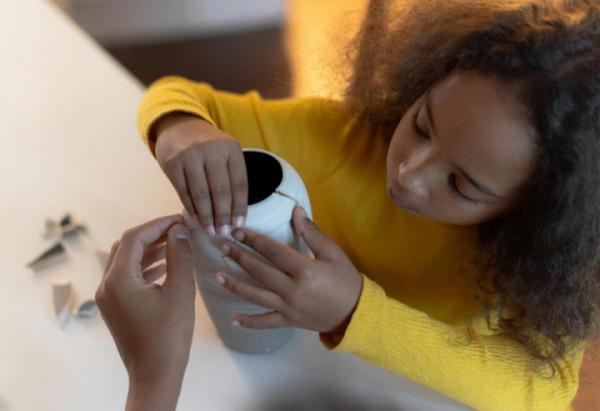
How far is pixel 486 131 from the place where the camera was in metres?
0.43

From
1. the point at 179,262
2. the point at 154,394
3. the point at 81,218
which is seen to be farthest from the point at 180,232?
the point at 81,218

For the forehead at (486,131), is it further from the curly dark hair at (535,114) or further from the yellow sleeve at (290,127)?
the yellow sleeve at (290,127)

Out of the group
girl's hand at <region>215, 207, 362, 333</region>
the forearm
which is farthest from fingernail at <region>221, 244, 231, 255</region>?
the forearm

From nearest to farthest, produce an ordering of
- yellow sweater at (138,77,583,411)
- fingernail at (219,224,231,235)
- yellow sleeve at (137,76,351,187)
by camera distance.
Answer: fingernail at (219,224,231,235), yellow sweater at (138,77,583,411), yellow sleeve at (137,76,351,187)

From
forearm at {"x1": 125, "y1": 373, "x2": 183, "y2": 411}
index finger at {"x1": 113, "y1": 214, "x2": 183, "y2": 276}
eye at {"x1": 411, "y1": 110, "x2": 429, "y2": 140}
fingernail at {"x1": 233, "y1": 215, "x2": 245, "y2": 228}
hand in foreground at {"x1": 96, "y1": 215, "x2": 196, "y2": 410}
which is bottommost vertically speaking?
forearm at {"x1": 125, "y1": 373, "x2": 183, "y2": 411}

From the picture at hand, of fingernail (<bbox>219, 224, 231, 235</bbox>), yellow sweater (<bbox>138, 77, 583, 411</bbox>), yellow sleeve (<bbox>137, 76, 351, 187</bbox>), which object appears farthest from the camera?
yellow sleeve (<bbox>137, 76, 351, 187</bbox>)

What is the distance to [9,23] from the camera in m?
0.87

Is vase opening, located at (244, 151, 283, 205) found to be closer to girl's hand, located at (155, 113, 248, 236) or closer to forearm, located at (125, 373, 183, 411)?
girl's hand, located at (155, 113, 248, 236)

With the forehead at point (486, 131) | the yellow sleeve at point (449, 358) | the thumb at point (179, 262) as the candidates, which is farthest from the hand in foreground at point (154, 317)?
the forehead at point (486, 131)

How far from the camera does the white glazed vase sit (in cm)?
44

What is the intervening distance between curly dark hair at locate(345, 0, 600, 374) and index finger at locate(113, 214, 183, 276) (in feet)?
0.95

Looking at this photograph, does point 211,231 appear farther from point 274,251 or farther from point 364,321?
point 364,321

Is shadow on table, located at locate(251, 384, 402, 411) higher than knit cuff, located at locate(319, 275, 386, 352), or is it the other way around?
knit cuff, located at locate(319, 275, 386, 352)

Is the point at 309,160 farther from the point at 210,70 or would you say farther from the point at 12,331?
the point at 210,70
